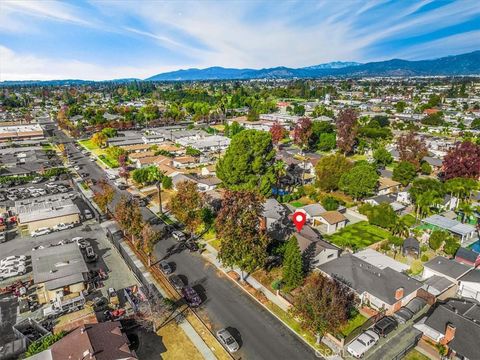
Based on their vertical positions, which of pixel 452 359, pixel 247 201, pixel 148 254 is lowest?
pixel 452 359

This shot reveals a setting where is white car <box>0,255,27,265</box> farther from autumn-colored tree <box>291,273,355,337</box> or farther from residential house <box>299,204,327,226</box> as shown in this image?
residential house <box>299,204,327,226</box>

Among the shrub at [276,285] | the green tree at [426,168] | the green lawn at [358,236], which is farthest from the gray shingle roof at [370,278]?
the green tree at [426,168]

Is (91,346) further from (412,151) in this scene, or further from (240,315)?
(412,151)

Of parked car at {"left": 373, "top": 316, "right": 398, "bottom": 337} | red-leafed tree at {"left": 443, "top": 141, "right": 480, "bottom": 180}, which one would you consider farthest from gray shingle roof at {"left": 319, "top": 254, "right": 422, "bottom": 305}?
red-leafed tree at {"left": 443, "top": 141, "right": 480, "bottom": 180}

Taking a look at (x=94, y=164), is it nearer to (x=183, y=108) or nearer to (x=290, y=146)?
(x=290, y=146)

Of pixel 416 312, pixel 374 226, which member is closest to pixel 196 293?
pixel 416 312

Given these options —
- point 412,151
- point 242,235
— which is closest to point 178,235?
point 242,235
